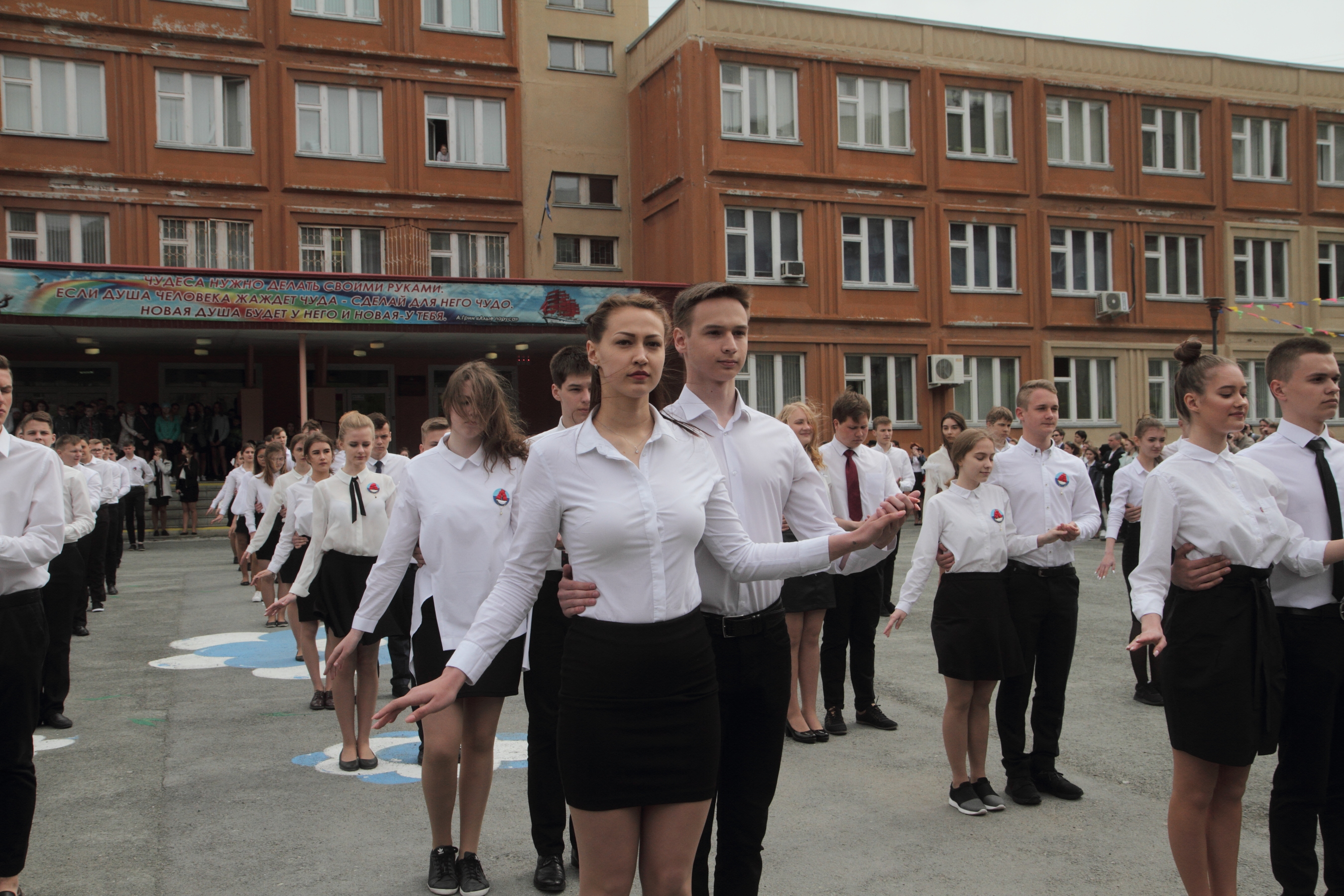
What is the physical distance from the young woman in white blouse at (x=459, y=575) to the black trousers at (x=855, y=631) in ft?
10.3

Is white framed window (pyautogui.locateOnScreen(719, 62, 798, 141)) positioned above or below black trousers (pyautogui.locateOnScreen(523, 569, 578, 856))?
above

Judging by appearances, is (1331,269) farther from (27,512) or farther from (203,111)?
(27,512)

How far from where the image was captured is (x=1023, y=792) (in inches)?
212

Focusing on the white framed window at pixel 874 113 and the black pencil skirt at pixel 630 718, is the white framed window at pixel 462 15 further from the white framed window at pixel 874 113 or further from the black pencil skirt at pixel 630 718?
the black pencil skirt at pixel 630 718

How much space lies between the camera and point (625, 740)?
2.86m

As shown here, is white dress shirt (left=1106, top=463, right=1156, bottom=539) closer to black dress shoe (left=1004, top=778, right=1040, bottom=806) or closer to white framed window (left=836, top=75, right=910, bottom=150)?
black dress shoe (left=1004, top=778, right=1040, bottom=806)

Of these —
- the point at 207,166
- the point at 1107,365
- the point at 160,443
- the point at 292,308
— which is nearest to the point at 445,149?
the point at 207,166

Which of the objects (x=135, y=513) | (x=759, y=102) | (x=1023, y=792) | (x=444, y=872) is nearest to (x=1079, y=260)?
(x=759, y=102)

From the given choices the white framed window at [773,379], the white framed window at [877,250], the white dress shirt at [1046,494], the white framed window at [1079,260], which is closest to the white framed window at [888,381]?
the white framed window at [773,379]

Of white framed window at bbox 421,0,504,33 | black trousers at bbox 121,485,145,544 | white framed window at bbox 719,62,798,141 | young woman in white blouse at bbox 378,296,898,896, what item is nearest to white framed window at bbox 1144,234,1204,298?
white framed window at bbox 719,62,798,141

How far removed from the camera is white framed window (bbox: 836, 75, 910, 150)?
28141mm

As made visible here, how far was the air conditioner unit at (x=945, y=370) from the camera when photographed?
2822 centimetres

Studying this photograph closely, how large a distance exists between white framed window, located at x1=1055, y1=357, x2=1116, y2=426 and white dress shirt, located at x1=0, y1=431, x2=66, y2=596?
29088mm

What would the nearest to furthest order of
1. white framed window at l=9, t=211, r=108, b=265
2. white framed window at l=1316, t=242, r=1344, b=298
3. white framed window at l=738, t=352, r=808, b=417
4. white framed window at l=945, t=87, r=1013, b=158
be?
1. white framed window at l=9, t=211, r=108, b=265
2. white framed window at l=738, t=352, r=808, b=417
3. white framed window at l=945, t=87, r=1013, b=158
4. white framed window at l=1316, t=242, r=1344, b=298
